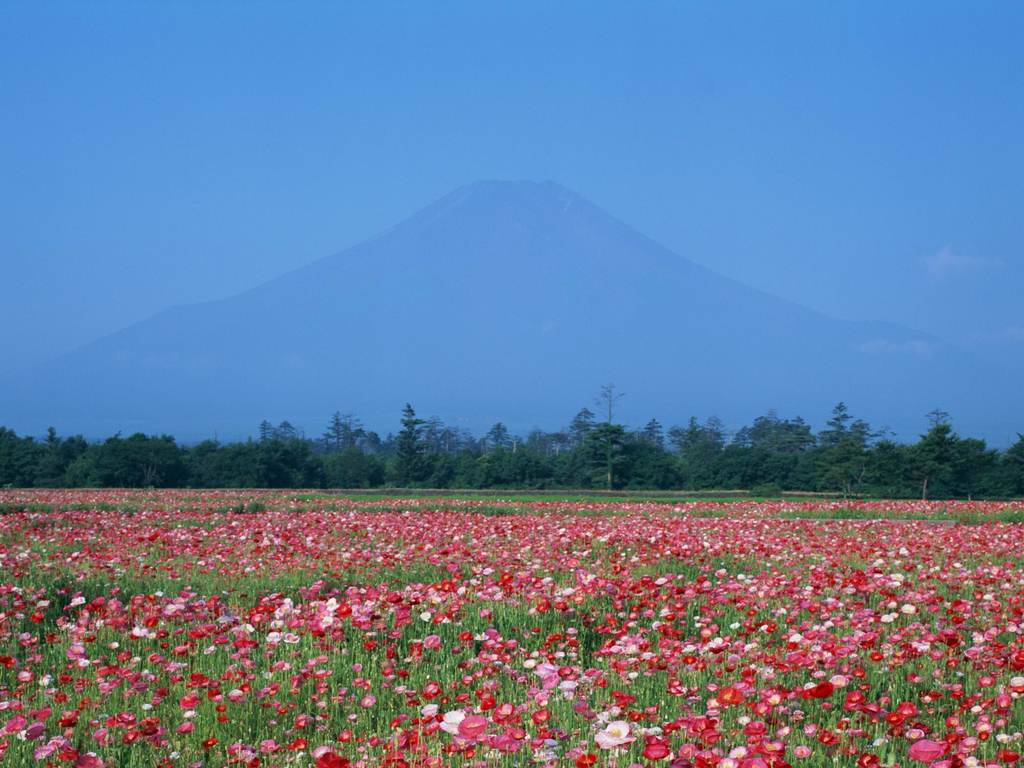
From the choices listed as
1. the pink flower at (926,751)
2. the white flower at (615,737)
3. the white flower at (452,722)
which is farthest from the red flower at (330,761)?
the pink flower at (926,751)

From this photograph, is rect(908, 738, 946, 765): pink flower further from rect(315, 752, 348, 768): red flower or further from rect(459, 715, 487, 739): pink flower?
rect(315, 752, 348, 768): red flower

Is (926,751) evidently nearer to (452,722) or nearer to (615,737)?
(615,737)

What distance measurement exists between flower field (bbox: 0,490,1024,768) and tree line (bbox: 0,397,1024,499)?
1473 inches

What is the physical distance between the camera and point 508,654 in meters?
6.47

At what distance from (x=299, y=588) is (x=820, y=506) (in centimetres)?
1895

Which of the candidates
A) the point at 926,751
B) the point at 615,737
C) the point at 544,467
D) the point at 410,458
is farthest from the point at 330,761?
the point at 410,458

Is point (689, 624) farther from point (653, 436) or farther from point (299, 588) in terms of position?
point (653, 436)

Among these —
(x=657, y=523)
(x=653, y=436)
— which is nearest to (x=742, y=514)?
(x=657, y=523)

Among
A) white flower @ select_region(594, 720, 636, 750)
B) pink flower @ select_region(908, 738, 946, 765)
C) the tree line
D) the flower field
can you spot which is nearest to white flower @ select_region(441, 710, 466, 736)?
the flower field

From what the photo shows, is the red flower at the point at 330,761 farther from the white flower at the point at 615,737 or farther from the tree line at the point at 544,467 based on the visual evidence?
the tree line at the point at 544,467

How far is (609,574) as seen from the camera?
385 inches

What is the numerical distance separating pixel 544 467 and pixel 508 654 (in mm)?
55196

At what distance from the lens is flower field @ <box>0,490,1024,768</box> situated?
14.9 feet

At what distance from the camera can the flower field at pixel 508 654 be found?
14.9ft
